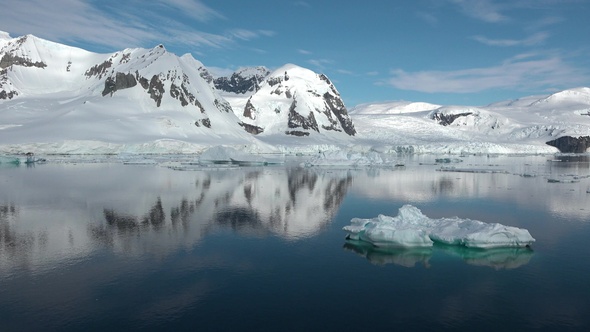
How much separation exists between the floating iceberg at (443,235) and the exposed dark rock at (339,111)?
130 metres

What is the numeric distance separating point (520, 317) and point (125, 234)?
1465cm

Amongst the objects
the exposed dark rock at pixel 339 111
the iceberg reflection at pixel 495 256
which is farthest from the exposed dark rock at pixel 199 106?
the iceberg reflection at pixel 495 256

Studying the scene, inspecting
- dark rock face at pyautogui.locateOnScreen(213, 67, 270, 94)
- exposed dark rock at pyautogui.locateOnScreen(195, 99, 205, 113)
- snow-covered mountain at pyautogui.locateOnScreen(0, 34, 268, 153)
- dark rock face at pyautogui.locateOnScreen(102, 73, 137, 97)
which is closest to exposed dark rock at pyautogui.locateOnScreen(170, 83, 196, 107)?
snow-covered mountain at pyautogui.locateOnScreen(0, 34, 268, 153)

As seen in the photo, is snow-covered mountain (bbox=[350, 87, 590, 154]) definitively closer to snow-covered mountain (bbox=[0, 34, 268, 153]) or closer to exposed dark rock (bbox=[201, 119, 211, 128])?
exposed dark rock (bbox=[201, 119, 211, 128])

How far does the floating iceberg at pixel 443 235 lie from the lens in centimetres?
1564

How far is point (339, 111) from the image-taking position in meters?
153

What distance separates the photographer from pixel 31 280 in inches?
481

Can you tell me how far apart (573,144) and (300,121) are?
83.7 metres

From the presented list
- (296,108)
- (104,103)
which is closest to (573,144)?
(296,108)

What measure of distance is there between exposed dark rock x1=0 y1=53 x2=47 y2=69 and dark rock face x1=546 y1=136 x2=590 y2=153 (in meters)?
167

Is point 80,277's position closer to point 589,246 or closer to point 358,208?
point 358,208

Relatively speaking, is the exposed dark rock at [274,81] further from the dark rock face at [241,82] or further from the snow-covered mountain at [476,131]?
the dark rock face at [241,82]

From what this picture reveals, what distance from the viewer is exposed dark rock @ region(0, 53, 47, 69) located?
429 ft

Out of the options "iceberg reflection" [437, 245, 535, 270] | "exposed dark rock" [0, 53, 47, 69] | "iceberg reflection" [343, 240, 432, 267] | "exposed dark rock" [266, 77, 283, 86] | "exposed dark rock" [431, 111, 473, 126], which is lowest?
"iceberg reflection" [437, 245, 535, 270]
